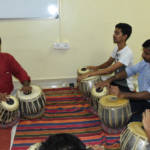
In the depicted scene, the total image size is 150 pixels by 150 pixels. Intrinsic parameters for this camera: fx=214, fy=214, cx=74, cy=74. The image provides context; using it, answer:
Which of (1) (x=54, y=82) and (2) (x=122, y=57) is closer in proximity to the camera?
(2) (x=122, y=57)

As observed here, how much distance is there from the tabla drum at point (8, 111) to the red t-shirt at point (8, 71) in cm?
32

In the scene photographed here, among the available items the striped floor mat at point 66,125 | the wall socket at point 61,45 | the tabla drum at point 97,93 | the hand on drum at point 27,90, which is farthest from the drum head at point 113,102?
the wall socket at point 61,45

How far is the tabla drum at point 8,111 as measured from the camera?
2.45m

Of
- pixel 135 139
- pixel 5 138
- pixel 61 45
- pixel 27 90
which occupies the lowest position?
pixel 5 138

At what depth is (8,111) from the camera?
2.48 m

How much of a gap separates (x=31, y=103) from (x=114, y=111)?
1.02 m

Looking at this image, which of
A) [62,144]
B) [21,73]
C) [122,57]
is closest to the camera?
[62,144]

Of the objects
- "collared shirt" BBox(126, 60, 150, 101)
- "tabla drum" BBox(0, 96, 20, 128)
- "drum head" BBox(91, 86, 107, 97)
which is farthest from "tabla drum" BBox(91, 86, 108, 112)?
"tabla drum" BBox(0, 96, 20, 128)

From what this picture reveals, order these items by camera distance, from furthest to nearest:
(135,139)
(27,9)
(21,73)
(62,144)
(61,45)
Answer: (61,45)
(27,9)
(21,73)
(135,139)
(62,144)

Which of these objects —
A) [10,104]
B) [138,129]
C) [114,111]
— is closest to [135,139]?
[138,129]

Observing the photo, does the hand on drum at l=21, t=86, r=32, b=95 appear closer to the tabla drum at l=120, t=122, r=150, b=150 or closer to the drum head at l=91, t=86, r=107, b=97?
the drum head at l=91, t=86, r=107, b=97

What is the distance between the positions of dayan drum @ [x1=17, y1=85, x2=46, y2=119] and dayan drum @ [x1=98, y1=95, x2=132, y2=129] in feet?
2.59

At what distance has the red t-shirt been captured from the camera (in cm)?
276

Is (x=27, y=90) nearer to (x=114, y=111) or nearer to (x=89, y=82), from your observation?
(x=89, y=82)
